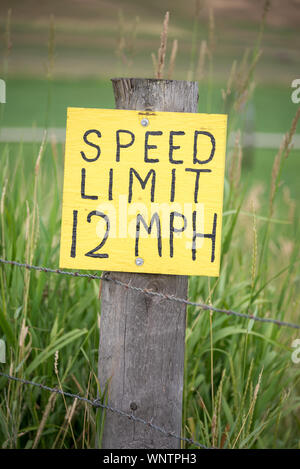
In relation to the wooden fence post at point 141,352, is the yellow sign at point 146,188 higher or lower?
higher

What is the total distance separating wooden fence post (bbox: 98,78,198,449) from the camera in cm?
154

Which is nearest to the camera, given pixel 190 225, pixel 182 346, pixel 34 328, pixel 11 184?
pixel 190 225

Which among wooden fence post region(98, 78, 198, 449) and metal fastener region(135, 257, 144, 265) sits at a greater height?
metal fastener region(135, 257, 144, 265)

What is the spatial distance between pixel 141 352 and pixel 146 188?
0.48 metres

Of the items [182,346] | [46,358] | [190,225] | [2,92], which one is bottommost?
[46,358]

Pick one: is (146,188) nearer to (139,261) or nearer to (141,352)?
(139,261)

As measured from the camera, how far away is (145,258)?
1.50 metres

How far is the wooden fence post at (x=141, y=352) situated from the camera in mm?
1542

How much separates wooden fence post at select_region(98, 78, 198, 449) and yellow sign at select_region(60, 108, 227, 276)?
74 millimetres

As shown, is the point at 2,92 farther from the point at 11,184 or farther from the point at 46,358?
the point at 46,358

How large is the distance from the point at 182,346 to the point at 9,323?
63 centimetres

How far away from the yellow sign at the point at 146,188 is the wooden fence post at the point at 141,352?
0.24 feet
